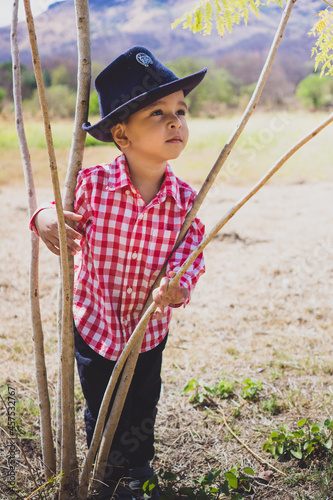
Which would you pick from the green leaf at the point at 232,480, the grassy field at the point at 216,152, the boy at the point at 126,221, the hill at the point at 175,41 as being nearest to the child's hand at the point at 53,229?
the boy at the point at 126,221

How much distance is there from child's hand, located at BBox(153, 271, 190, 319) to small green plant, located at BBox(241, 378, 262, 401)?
0.99m

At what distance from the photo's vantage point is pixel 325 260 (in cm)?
409

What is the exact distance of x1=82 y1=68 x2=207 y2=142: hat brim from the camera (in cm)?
123

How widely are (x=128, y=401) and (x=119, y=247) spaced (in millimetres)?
475

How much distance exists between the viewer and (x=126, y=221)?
1344 mm

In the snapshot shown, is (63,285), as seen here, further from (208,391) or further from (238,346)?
(238,346)

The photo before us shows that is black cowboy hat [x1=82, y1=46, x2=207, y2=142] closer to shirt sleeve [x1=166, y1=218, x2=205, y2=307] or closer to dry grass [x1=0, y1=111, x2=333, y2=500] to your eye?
shirt sleeve [x1=166, y1=218, x2=205, y2=307]

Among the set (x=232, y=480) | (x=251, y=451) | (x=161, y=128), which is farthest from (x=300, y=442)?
(x=161, y=128)

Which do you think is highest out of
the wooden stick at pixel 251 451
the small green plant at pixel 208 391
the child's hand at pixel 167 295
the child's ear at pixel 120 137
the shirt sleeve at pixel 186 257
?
the child's ear at pixel 120 137

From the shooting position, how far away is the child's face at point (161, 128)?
128 cm

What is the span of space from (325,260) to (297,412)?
2.34 meters

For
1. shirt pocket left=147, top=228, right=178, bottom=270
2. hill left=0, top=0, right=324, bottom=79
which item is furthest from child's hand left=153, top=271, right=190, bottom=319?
hill left=0, top=0, right=324, bottom=79

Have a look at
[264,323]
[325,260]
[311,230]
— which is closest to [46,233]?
[264,323]

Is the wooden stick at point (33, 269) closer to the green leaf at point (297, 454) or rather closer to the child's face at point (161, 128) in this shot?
the child's face at point (161, 128)
